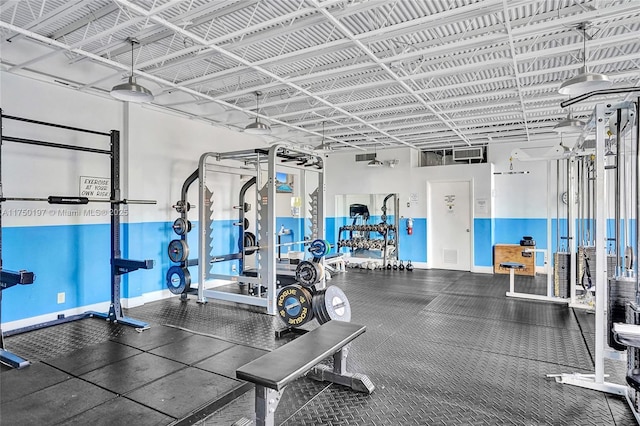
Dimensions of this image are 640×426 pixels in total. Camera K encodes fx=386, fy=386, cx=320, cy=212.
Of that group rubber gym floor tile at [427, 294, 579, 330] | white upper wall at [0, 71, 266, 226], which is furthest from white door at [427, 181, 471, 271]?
white upper wall at [0, 71, 266, 226]

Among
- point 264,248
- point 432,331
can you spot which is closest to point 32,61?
point 264,248

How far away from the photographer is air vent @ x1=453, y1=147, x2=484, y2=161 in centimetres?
959

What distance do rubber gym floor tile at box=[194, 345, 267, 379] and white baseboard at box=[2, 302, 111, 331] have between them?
2604 mm

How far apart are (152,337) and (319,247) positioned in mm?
2312

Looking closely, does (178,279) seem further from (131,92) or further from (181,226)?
(131,92)

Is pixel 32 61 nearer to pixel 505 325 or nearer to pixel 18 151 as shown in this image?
pixel 18 151

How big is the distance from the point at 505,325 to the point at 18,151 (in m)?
6.37

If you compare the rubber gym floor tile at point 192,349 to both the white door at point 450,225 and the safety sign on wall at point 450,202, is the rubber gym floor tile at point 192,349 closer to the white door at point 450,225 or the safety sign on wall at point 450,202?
the white door at point 450,225

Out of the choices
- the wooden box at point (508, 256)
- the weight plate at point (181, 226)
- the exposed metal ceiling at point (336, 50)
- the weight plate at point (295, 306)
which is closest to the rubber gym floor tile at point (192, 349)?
the weight plate at point (295, 306)

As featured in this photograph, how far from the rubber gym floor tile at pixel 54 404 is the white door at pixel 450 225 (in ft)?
27.1

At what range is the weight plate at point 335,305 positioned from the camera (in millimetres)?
4023

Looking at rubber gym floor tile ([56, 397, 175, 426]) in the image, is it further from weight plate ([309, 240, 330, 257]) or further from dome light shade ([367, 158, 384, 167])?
dome light shade ([367, 158, 384, 167])

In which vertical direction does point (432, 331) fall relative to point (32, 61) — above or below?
below

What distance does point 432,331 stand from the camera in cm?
468
